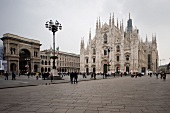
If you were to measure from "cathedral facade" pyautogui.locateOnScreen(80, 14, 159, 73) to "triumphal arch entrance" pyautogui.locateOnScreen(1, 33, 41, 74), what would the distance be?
59.7 ft

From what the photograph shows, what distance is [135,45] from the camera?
57906 millimetres

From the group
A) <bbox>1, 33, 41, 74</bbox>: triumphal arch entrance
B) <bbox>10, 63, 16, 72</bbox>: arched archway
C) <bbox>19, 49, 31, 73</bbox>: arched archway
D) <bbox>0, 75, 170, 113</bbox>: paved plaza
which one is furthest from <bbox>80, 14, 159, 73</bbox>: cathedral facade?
<bbox>0, 75, 170, 113</bbox>: paved plaza

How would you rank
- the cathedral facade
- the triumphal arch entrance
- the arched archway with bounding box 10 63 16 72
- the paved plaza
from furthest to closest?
the cathedral facade < the arched archway with bounding box 10 63 16 72 < the triumphal arch entrance < the paved plaza

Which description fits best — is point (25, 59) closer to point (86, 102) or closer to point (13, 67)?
point (13, 67)

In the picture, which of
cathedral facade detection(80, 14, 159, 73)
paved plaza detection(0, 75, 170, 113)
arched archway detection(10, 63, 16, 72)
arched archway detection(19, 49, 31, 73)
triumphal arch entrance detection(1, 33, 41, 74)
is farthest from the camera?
arched archway detection(19, 49, 31, 73)

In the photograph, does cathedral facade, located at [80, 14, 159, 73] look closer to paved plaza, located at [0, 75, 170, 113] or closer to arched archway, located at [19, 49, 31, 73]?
arched archway, located at [19, 49, 31, 73]

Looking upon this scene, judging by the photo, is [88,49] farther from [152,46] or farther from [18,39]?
[152,46]

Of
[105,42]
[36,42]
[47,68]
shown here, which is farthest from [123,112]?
[47,68]

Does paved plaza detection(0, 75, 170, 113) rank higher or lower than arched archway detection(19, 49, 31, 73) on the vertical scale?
lower

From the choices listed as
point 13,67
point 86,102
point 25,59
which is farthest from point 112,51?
point 86,102

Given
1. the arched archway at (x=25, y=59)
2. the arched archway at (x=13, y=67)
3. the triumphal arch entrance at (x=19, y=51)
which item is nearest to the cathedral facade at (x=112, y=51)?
the triumphal arch entrance at (x=19, y=51)

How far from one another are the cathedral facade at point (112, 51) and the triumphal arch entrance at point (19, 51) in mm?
18188

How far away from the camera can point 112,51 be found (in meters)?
60.8

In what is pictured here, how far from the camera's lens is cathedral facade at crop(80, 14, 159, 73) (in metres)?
58.4
